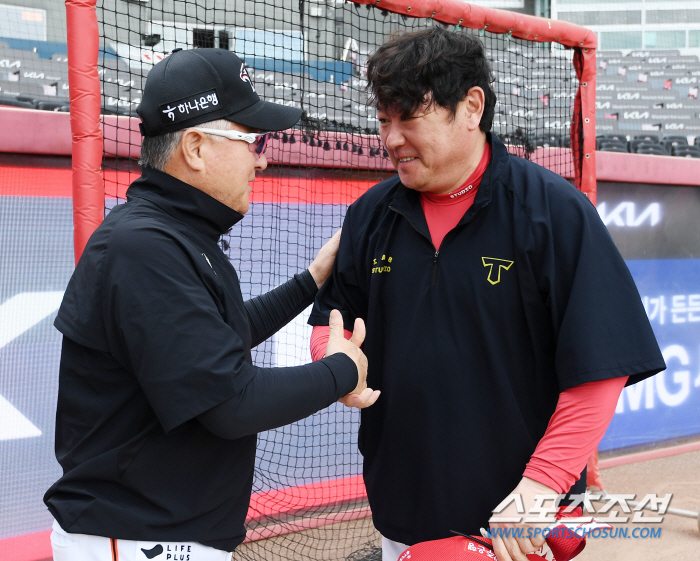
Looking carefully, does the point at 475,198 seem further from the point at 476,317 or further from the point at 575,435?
the point at 575,435

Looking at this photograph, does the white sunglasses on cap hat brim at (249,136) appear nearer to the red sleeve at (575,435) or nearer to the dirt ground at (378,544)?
the red sleeve at (575,435)

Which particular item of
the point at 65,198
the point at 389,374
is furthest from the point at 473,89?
the point at 65,198

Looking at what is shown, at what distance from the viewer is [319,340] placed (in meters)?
1.94

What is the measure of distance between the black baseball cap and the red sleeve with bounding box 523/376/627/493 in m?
1.01

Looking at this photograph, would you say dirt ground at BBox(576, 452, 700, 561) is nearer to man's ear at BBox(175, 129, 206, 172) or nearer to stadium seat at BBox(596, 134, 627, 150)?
man's ear at BBox(175, 129, 206, 172)

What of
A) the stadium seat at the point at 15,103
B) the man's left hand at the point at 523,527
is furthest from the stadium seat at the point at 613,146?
the man's left hand at the point at 523,527

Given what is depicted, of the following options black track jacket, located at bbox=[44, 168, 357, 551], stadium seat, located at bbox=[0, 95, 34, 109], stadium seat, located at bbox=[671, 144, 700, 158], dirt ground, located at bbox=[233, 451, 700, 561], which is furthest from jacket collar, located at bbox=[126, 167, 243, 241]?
stadium seat, located at bbox=[671, 144, 700, 158]

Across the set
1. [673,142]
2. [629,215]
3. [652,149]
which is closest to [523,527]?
[629,215]

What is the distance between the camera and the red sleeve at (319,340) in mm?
1904

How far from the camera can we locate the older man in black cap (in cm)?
130

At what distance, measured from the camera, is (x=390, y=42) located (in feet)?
5.75

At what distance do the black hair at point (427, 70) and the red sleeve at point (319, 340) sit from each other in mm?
681

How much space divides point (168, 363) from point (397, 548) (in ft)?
3.40

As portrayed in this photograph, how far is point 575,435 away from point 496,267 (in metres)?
0.45
